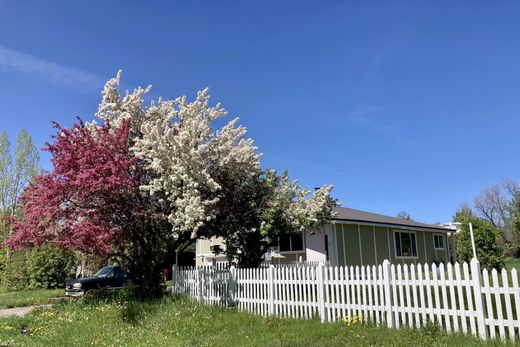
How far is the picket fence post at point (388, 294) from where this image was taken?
8.44 meters

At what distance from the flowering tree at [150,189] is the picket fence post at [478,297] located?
6.51 m

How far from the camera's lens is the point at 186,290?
13992mm

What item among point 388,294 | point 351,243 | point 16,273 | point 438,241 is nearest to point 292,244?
point 351,243

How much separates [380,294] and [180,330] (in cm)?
453

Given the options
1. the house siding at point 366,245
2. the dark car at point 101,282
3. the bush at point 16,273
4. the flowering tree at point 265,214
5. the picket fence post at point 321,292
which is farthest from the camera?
the bush at point 16,273

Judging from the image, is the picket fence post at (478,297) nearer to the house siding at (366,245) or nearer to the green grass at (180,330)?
the green grass at (180,330)

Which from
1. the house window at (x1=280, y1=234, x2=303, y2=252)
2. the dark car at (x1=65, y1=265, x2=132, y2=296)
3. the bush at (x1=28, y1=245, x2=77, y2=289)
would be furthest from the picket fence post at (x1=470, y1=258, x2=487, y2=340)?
the bush at (x1=28, y1=245, x2=77, y2=289)

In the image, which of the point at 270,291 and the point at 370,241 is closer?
the point at 270,291

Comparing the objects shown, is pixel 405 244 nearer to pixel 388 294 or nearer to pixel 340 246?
pixel 340 246

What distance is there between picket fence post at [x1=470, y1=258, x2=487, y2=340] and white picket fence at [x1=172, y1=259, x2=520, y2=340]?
0.05 feet

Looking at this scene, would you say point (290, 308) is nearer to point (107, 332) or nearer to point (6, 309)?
point (107, 332)

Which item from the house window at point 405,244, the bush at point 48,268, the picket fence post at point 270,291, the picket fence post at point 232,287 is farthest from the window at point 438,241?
the bush at point 48,268

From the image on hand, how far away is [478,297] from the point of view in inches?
285

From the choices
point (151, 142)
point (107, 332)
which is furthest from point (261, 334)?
point (151, 142)
